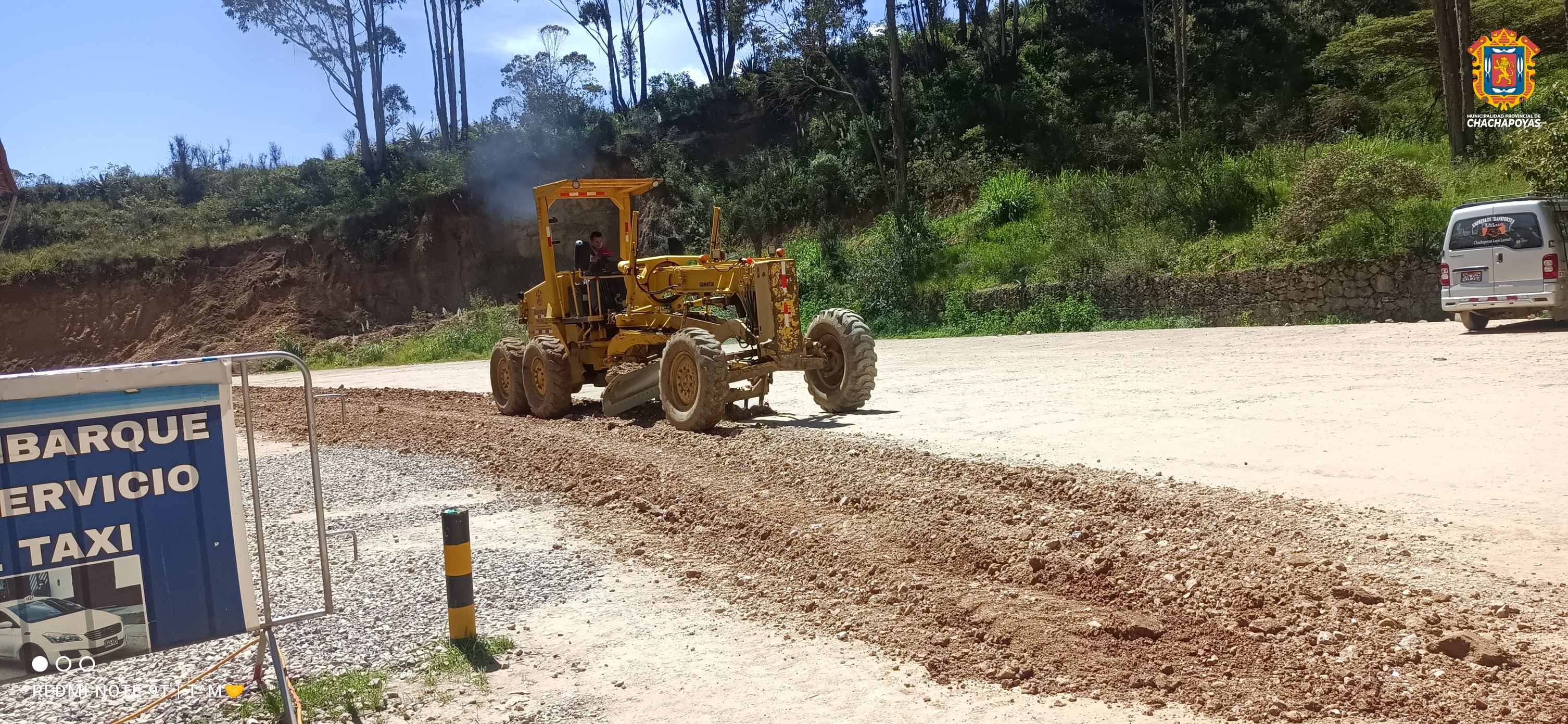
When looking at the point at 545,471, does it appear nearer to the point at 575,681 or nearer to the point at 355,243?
the point at 575,681

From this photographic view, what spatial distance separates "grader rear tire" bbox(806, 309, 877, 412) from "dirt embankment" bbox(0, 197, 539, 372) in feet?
120

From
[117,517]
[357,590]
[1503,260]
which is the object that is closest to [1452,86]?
[1503,260]

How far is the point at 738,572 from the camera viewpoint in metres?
6.74

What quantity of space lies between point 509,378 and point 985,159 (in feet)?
88.2

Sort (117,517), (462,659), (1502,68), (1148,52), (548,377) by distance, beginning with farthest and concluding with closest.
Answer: (1148,52) < (1502,68) < (548,377) < (462,659) < (117,517)

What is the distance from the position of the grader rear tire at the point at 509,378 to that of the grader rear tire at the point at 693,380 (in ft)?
11.6

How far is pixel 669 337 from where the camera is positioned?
12.9 m

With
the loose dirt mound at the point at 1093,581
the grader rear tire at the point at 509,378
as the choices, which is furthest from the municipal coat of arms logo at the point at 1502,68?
the loose dirt mound at the point at 1093,581

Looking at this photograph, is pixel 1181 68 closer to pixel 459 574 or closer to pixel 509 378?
pixel 509 378

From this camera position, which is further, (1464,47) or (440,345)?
(440,345)

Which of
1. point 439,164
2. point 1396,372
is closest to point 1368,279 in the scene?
point 1396,372

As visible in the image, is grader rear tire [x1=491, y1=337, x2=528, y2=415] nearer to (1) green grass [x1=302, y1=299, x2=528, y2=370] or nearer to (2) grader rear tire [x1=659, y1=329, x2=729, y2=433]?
(2) grader rear tire [x1=659, y1=329, x2=729, y2=433]

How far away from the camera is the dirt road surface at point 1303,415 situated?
259 inches

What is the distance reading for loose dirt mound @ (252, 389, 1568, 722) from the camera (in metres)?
4.43
